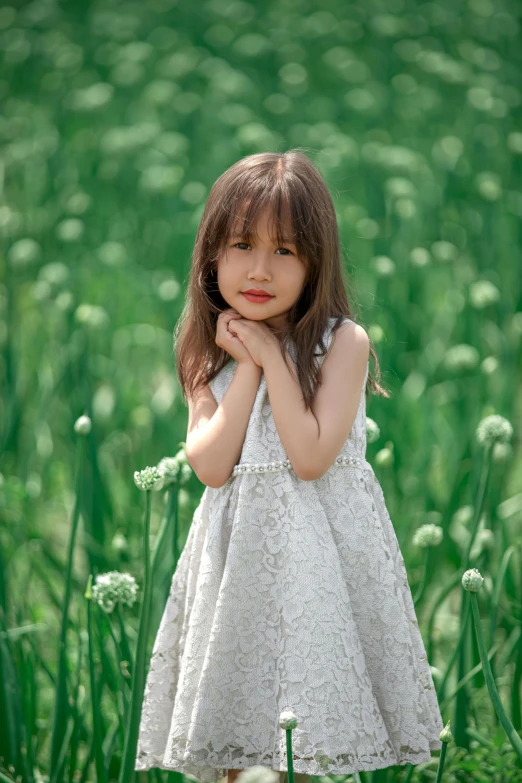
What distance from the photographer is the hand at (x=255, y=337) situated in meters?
1.68

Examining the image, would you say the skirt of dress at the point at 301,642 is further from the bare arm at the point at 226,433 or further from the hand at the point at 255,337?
the hand at the point at 255,337

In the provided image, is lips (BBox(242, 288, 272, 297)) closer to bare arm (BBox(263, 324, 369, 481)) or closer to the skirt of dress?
bare arm (BBox(263, 324, 369, 481))

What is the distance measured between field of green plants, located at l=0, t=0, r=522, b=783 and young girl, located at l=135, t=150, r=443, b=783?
128 mm

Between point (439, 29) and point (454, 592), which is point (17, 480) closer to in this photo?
point (454, 592)

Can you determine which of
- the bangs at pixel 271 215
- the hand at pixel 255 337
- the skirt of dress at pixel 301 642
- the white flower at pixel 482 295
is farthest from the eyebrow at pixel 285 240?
the white flower at pixel 482 295

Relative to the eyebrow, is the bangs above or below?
above

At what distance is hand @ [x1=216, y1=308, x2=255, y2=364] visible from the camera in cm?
170

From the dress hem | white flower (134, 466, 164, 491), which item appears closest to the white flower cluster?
white flower (134, 466, 164, 491)

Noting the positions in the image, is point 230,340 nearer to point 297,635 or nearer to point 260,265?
point 260,265

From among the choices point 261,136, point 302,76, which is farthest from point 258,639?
point 302,76

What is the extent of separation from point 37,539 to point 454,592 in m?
1.23

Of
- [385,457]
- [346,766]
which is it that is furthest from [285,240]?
[346,766]

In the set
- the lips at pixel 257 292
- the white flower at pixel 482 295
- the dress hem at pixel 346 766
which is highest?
the white flower at pixel 482 295

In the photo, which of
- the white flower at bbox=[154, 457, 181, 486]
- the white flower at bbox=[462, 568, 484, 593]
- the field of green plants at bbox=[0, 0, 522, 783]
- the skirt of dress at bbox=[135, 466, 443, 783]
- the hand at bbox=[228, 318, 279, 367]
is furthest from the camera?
the field of green plants at bbox=[0, 0, 522, 783]
